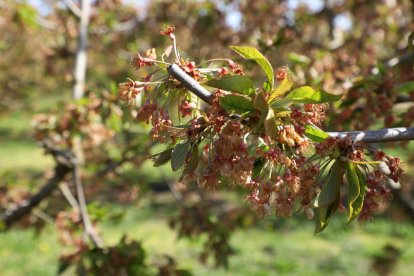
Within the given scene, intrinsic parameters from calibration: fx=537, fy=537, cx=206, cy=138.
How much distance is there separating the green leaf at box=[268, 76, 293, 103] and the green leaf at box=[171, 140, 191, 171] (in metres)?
0.20

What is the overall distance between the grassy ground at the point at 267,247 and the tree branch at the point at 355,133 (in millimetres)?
4234

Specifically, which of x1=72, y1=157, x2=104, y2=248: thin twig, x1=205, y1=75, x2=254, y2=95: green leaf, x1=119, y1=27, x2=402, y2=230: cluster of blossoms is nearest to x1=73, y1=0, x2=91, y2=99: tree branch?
x1=72, y1=157, x2=104, y2=248: thin twig

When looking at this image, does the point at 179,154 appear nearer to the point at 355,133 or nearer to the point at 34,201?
the point at 355,133

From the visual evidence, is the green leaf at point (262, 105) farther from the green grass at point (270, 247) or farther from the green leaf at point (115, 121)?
the green grass at point (270, 247)

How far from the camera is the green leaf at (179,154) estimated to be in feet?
3.58

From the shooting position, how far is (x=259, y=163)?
1.20 meters

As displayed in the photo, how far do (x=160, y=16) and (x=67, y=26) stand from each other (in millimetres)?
1324

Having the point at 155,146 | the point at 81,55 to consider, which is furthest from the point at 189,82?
the point at 155,146

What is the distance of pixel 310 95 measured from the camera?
110cm

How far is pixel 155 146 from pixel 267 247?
2321 millimetres

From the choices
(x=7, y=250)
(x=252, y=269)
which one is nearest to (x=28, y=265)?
(x=7, y=250)

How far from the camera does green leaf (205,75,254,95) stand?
1.07 meters

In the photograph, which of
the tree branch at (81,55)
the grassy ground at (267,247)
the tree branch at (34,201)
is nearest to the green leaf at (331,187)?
the tree branch at (34,201)

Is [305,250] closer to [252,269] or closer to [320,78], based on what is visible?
[252,269]
